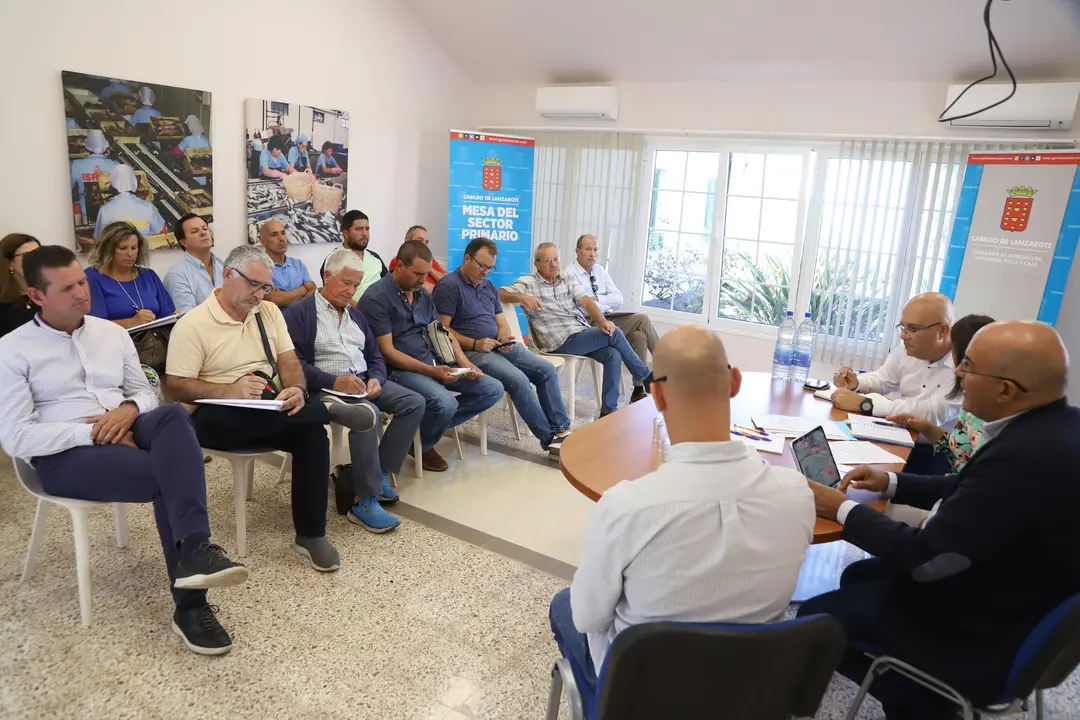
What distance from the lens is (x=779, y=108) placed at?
5609 millimetres

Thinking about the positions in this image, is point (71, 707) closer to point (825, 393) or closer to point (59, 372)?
point (59, 372)

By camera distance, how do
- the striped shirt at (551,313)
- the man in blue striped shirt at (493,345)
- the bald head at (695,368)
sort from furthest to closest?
the striped shirt at (551,313), the man in blue striped shirt at (493,345), the bald head at (695,368)

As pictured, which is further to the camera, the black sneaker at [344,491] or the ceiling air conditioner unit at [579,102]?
the ceiling air conditioner unit at [579,102]

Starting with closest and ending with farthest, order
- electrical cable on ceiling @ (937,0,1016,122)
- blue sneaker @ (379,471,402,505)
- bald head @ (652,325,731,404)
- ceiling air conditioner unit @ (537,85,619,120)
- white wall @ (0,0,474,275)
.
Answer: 1. bald head @ (652,325,731,404)
2. blue sneaker @ (379,471,402,505)
3. white wall @ (0,0,474,275)
4. electrical cable on ceiling @ (937,0,1016,122)
5. ceiling air conditioner unit @ (537,85,619,120)

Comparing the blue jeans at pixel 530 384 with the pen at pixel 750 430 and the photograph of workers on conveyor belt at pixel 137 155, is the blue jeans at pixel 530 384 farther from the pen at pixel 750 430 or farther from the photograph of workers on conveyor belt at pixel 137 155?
the photograph of workers on conveyor belt at pixel 137 155

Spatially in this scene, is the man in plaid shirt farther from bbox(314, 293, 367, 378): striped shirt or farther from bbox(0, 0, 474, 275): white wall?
bbox(0, 0, 474, 275): white wall

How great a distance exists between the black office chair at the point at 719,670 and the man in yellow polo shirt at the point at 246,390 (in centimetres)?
187

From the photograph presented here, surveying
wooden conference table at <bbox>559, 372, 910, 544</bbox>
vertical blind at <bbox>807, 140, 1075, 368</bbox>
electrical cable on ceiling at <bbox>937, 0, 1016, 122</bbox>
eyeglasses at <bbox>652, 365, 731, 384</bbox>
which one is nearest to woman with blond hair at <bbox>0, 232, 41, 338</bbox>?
wooden conference table at <bbox>559, 372, 910, 544</bbox>

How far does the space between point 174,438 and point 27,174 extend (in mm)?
2483

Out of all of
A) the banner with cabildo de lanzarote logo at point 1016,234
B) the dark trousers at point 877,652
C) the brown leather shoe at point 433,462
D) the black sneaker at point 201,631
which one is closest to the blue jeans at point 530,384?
the brown leather shoe at point 433,462

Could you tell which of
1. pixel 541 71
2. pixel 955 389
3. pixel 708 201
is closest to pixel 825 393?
pixel 955 389

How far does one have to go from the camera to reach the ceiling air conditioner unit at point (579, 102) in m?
6.08

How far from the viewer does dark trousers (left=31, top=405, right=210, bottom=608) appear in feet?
7.29

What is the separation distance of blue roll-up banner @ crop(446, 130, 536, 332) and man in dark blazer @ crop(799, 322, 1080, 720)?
4738mm
